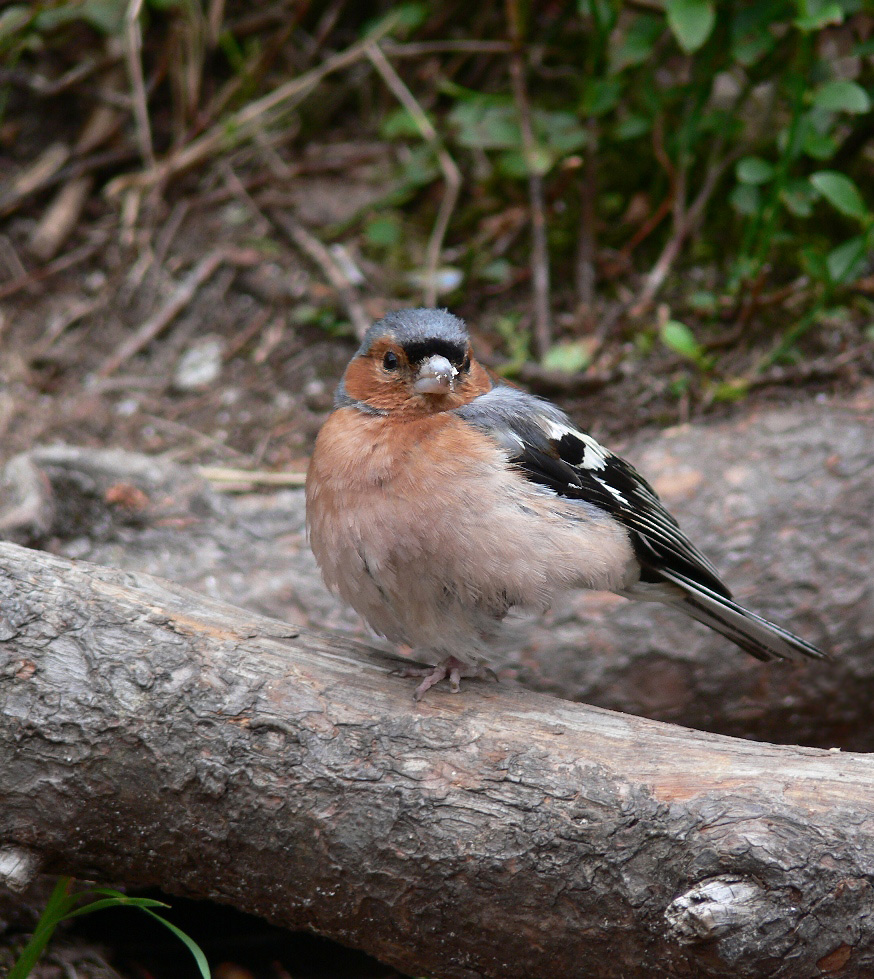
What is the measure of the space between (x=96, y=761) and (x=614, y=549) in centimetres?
175

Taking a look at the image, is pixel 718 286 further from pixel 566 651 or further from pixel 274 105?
pixel 274 105

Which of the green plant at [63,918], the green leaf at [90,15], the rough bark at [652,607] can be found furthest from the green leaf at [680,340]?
the green leaf at [90,15]

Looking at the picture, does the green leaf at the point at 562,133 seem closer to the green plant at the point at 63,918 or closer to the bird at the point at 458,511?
the bird at the point at 458,511

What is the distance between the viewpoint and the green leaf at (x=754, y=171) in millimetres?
4918

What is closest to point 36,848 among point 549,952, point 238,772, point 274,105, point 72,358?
point 238,772

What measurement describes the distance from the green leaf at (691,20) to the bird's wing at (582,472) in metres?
2.15

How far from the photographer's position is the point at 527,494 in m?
3.14

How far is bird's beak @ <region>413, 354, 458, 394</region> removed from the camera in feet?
10.3

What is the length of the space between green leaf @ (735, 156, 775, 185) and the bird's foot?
10.2 feet

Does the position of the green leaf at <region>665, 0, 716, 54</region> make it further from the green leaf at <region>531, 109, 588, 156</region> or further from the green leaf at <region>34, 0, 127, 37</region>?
the green leaf at <region>34, 0, 127, 37</region>

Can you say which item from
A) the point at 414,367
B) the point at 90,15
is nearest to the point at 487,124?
the point at 90,15

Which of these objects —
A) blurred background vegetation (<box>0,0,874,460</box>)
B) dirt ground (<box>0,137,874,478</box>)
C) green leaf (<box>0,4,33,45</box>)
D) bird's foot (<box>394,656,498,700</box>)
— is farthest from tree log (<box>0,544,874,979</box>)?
green leaf (<box>0,4,33,45</box>)

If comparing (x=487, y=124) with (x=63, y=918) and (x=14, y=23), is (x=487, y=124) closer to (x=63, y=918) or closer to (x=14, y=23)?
(x=14, y=23)

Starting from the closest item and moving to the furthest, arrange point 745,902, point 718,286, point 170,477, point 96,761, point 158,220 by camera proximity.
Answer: point 745,902 → point 96,761 → point 170,477 → point 718,286 → point 158,220
